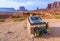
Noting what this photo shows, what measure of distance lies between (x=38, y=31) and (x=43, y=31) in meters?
0.54

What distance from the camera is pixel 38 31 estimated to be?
1373cm

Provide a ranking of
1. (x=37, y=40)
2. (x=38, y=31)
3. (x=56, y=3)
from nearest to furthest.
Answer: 1. (x=37, y=40)
2. (x=38, y=31)
3. (x=56, y=3)

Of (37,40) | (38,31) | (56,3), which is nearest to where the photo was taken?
(37,40)

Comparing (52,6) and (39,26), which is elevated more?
(39,26)

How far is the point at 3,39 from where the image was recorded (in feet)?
41.5

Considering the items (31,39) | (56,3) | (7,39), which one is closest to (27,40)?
(31,39)

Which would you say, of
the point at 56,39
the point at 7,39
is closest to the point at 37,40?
the point at 56,39

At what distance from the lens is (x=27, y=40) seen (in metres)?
12.3

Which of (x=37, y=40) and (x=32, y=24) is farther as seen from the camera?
(x=32, y=24)

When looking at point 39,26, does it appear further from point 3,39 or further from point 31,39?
point 3,39

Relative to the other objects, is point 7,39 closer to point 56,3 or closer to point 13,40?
point 13,40

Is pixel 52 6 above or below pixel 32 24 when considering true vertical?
below

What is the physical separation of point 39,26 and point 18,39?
8.00 feet

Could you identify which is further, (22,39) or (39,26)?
(39,26)
